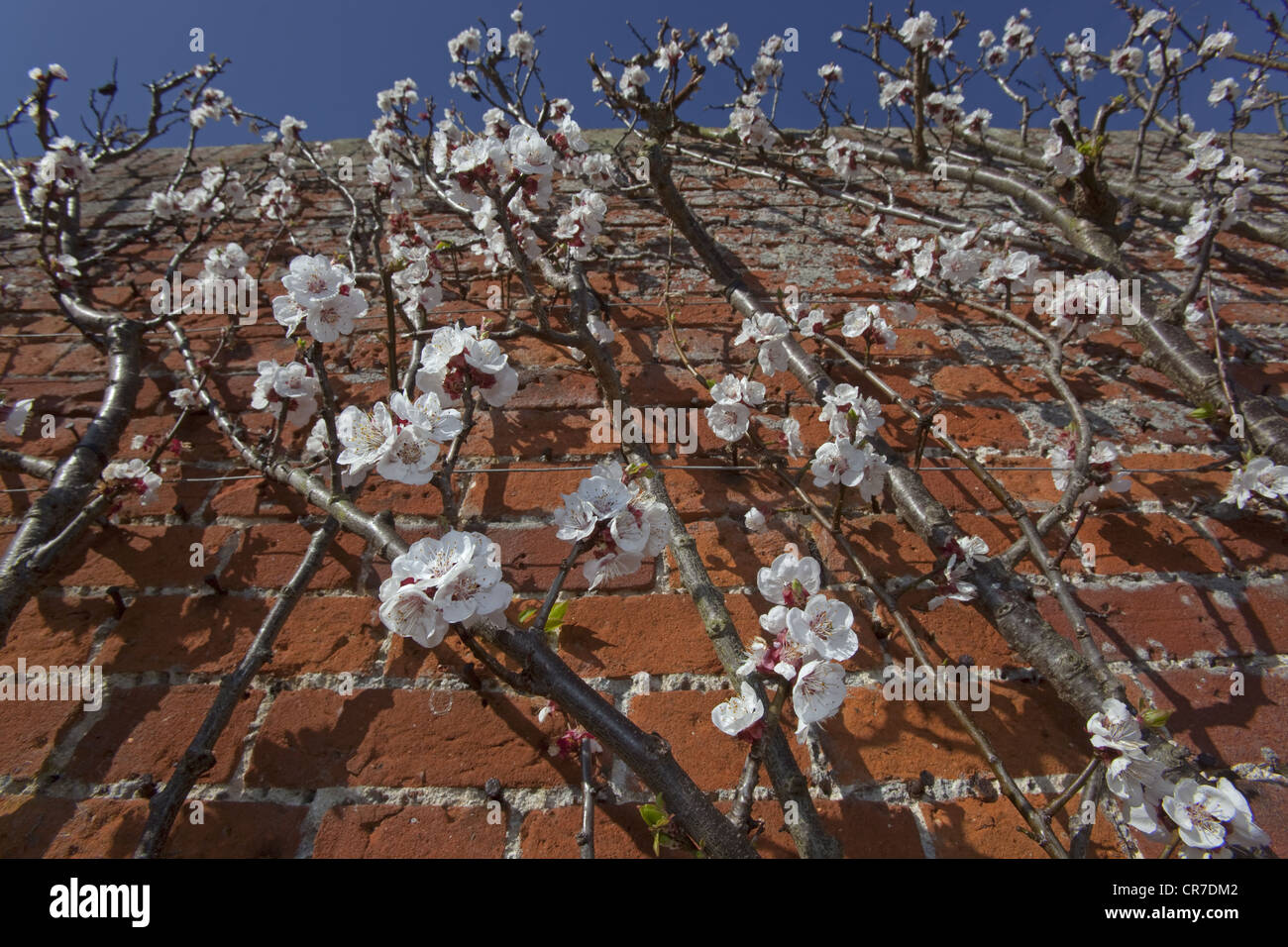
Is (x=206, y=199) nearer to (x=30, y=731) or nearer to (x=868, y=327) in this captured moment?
(x=30, y=731)

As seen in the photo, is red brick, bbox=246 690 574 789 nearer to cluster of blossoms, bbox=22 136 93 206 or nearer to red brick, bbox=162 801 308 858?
red brick, bbox=162 801 308 858

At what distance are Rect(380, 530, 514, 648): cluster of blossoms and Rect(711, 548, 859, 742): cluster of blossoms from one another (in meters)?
0.40

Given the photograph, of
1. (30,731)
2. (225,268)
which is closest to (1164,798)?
(30,731)

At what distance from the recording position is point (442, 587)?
87 centimetres

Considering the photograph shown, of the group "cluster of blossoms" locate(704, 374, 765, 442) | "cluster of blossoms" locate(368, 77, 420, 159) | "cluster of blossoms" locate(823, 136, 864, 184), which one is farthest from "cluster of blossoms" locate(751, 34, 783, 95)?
"cluster of blossoms" locate(704, 374, 765, 442)

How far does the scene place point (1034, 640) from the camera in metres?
1.19

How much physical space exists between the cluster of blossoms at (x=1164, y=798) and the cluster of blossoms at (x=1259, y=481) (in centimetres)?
76

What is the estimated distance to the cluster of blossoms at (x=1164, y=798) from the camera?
0.92m

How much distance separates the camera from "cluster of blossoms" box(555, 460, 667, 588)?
3.43 ft

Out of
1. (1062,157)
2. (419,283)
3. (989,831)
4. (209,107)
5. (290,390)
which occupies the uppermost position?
(209,107)

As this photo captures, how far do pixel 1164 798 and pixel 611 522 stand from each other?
0.97 m

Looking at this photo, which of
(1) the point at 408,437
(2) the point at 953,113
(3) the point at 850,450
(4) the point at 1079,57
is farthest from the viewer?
(4) the point at 1079,57

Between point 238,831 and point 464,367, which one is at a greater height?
point 464,367
